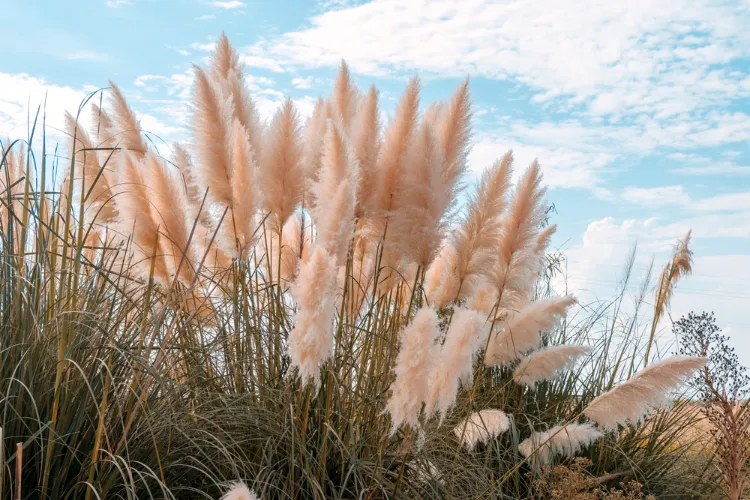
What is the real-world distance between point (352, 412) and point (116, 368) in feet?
A: 3.09

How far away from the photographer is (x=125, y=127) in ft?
12.1

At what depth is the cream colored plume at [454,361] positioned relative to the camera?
2.14 m

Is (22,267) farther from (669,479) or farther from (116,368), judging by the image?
(669,479)

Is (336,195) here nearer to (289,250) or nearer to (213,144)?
(213,144)

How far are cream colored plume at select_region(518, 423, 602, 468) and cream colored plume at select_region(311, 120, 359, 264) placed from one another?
1495 millimetres

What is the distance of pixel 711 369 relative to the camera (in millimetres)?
4227

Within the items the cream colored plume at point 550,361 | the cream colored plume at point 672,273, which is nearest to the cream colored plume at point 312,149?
the cream colored plume at point 550,361

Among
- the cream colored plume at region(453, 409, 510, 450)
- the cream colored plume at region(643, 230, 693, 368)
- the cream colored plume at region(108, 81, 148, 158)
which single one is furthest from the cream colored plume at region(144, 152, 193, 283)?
the cream colored plume at region(643, 230, 693, 368)

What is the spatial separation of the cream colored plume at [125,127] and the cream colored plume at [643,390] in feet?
8.06

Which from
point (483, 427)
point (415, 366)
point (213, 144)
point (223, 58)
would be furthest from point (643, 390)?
point (223, 58)

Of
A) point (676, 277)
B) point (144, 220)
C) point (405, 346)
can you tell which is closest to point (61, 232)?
point (144, 220)

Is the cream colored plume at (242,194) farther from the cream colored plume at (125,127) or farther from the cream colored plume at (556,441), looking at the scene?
the cream colored plume at (556,441)

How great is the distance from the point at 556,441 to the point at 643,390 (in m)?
0.51

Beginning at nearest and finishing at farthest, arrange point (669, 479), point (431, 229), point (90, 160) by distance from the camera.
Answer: point (431, 229)
point (90, 160)
point (669, 479)
